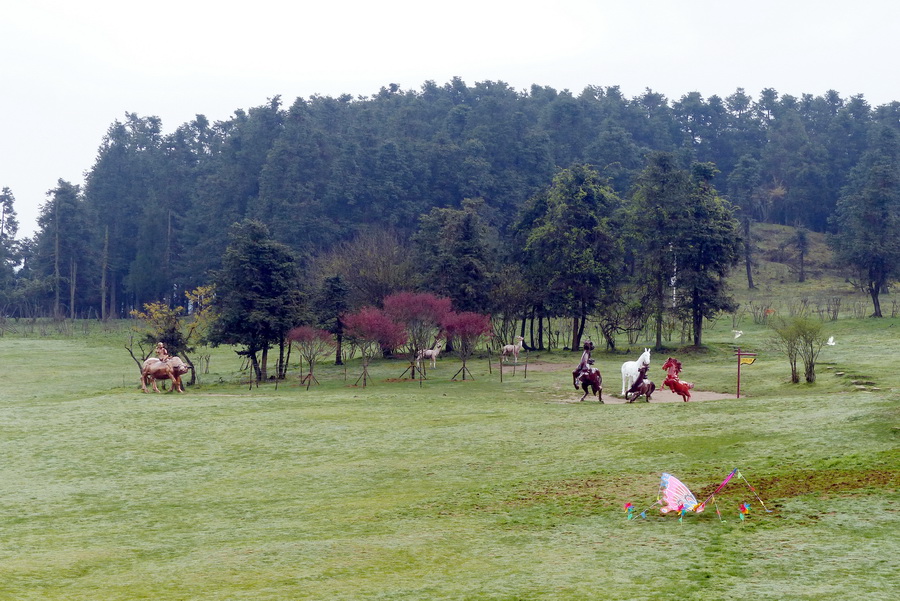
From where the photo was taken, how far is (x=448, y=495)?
58.8 feet

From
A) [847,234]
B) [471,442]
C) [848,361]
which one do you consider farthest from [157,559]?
[847,234]

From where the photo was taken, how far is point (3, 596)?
12016 mm

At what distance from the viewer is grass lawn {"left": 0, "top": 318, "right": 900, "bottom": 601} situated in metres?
12.0

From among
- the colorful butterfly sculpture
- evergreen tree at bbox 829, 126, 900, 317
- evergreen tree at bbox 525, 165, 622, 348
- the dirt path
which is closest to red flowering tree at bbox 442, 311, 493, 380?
the dirt path

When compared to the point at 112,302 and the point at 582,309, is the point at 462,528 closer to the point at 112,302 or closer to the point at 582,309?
the point at 582,309

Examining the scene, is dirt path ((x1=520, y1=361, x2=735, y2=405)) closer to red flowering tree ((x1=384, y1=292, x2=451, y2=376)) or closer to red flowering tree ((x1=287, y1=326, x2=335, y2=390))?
red flowering tree ((x1=384, y1=292, x2=451, y2=376))

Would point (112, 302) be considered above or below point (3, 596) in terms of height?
above

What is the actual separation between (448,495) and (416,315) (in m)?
27.4

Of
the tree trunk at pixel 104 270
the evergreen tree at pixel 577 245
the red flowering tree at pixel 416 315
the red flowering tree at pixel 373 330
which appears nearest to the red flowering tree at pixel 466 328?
the red flowering tree at pixel 416 315

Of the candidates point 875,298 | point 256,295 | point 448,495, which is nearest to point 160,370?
point 256,295

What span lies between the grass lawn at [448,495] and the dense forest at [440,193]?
71.1 feet

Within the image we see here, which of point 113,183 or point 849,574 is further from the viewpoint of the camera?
point 113,183

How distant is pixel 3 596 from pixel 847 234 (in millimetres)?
68404

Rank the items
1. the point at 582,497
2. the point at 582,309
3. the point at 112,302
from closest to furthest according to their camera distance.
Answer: the point at 582,497, the point at 582,309, the point at 112,302
